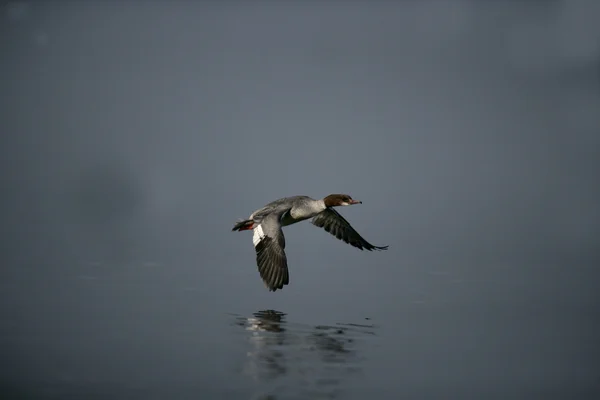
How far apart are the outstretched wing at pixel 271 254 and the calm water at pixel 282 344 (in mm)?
658

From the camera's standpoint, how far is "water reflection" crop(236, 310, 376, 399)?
318 inches

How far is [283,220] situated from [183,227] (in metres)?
25.2

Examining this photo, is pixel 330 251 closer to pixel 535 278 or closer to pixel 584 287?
pixel 535 278

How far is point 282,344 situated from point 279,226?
11.8 ft

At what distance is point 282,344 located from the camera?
10016 mm

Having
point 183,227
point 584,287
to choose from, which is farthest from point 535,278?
point 183,227

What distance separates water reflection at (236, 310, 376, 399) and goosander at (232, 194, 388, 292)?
756 millimetres

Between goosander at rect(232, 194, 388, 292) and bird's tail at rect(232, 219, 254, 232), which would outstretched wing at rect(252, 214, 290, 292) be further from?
bird's tail at rect(232, 219, 254, 232)

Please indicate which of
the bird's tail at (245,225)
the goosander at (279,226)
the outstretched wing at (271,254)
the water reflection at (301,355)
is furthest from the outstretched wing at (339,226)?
the water reflection at (301,355)

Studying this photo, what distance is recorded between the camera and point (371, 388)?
8406 millimetres

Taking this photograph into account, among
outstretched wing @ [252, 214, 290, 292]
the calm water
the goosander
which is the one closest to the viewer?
the calm water

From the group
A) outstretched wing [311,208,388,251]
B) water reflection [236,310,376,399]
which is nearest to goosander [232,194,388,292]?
outstretched wing [311,208,388,251]

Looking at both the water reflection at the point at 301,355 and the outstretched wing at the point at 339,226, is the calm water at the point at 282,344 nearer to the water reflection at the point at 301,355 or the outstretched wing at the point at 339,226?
the water reflection at the point at 301,355

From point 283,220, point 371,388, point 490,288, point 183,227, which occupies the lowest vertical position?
point 371,388
